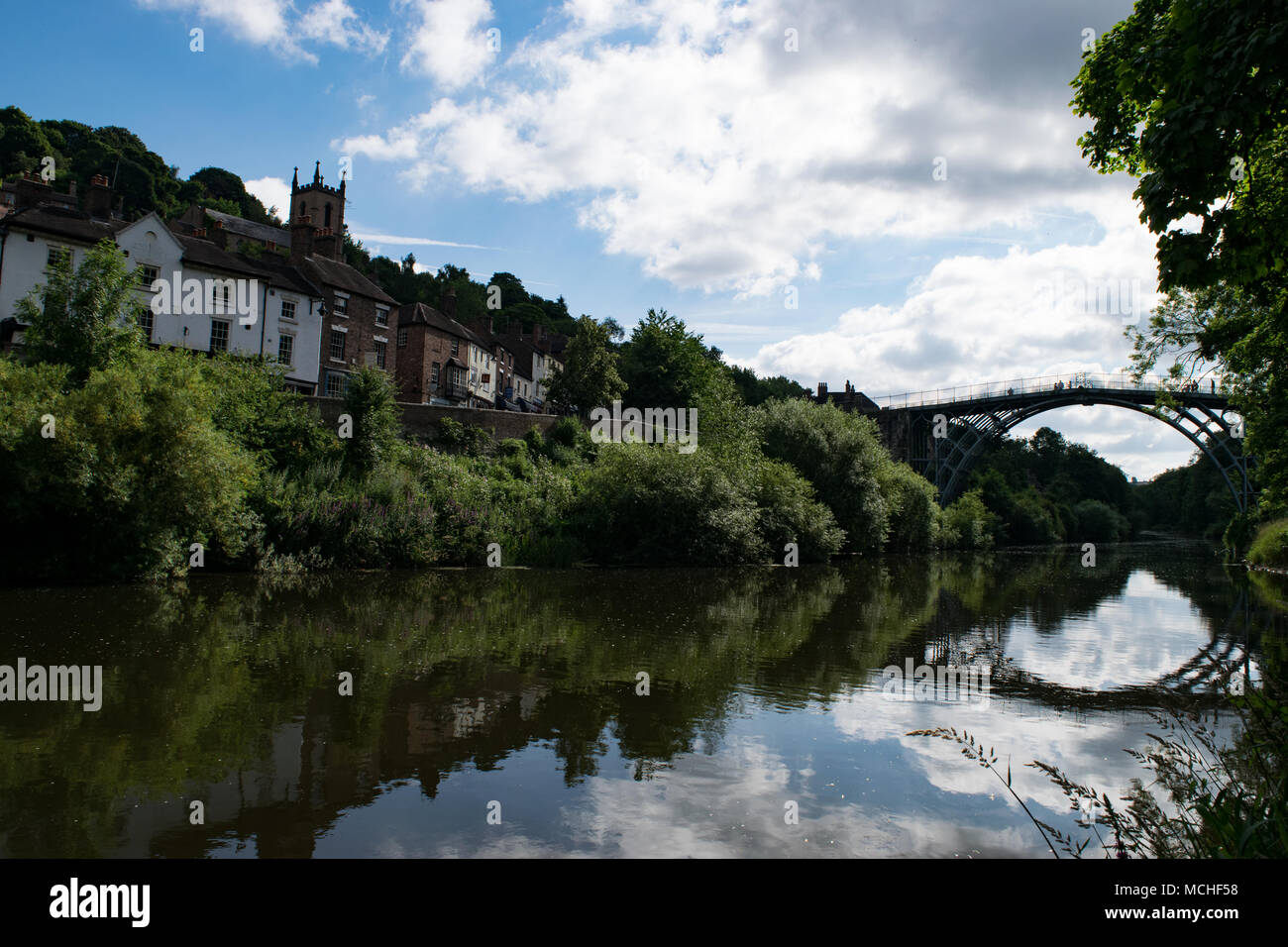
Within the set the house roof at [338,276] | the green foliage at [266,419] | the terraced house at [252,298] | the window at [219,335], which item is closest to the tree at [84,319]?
the terraced house at [252,298]

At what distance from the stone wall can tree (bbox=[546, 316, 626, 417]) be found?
1230cm

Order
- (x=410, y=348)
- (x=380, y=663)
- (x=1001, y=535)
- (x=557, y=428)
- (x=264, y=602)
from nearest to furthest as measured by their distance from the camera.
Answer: (x=380, y=663)
(x=264, y=602)
(x=557, y=428)
(x=410, y=348)
(x=1001, y=535)

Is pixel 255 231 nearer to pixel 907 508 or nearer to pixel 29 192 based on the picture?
pixel 29 192

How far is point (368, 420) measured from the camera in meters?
32.0

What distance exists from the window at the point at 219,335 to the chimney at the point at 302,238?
30.4 feet

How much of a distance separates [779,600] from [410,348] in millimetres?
41412

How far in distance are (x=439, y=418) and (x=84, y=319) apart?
1516 centimetres

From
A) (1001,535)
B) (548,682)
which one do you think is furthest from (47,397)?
(1001,535)

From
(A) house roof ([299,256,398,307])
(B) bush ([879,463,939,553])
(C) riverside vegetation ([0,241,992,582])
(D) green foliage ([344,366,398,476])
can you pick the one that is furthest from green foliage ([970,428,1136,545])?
(D) green foliage ([344,366,398,476])

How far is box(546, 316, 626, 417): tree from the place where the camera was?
5625 cm

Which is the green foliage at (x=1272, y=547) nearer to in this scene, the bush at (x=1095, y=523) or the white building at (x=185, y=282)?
the white building at (x=185, y=282)

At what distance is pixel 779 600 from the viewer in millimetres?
23969

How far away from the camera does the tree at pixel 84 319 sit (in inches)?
1050
